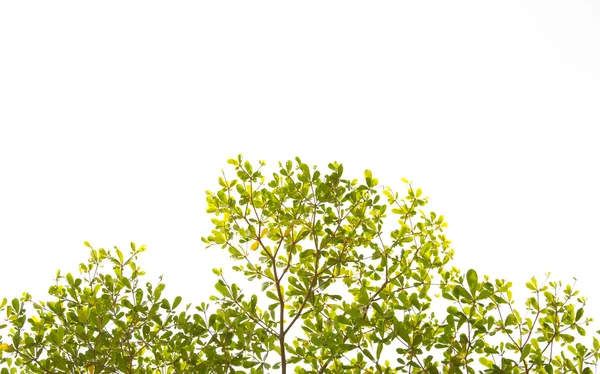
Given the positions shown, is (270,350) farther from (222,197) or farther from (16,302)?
(16,302)

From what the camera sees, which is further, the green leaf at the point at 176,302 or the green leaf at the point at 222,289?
the green leaf at the point at 176,302

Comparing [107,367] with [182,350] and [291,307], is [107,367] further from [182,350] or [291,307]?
[291,307]

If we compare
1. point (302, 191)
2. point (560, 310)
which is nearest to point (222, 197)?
point (302, 191)

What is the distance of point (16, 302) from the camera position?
231 inches

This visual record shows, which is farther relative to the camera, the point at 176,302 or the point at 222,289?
the point at 176,302

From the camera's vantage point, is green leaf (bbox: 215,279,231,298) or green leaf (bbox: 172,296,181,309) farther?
green leaf (bbox: 172,296,181,309)

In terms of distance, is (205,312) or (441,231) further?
(441,231)

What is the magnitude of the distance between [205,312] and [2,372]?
2.16m

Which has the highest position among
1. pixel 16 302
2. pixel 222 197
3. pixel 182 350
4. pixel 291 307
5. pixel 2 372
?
pixel 222 197

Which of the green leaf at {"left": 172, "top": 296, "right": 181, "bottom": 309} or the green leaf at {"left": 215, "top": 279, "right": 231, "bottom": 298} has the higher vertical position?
the green leaf at {"left": 215, "top": 279, "right": 231, "bottom": 298}

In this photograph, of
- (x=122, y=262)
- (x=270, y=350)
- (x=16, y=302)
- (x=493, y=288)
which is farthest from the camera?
(x=122, y=262)

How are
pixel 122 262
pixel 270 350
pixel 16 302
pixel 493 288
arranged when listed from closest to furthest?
pixel 493 288, pixel 270 350, pixel 16 302, pixel 122 262

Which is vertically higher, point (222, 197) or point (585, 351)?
point (222, 197)

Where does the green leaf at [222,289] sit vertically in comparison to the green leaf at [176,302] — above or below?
above
